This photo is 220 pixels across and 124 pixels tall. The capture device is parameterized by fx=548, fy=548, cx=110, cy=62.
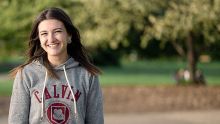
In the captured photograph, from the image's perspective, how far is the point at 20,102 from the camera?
10.1ft

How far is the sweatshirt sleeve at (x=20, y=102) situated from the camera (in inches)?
121

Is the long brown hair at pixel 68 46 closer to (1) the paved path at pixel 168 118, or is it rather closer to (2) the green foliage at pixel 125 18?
(1) the paved path at pixel 168 118

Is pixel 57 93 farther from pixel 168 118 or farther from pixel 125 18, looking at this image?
pixel 125 18

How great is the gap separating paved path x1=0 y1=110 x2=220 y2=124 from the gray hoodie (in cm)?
857

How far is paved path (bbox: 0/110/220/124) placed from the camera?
1176 centimetres

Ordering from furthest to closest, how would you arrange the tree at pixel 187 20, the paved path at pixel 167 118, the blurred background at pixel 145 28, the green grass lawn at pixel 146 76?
the green grass lawn at pixel 146 76
the blurred background at pixel 145 28
the tree at pixel 187 20
the paved path at pixel 167 118

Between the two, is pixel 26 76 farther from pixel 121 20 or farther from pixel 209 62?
pixel 209 62

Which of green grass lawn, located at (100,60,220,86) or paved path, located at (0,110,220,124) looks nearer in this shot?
paved path, located at (0,110,220,124)

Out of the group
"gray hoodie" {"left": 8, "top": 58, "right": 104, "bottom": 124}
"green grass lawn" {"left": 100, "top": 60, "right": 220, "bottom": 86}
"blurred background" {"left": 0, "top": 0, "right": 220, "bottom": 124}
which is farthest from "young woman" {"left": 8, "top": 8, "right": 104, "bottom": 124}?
"green grass lawn" {"left": 100, "top": 60, "right": 220, "bottom": 86}

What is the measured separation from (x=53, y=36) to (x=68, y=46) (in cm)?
23

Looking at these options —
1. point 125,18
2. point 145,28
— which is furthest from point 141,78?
point 125,18

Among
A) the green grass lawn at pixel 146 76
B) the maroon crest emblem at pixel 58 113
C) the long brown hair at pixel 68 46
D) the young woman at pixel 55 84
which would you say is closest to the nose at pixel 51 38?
the young woman at pixel 55 84

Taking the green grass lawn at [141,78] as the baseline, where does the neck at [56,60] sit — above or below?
below

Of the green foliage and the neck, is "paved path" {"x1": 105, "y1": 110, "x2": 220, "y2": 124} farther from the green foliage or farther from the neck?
the neck
